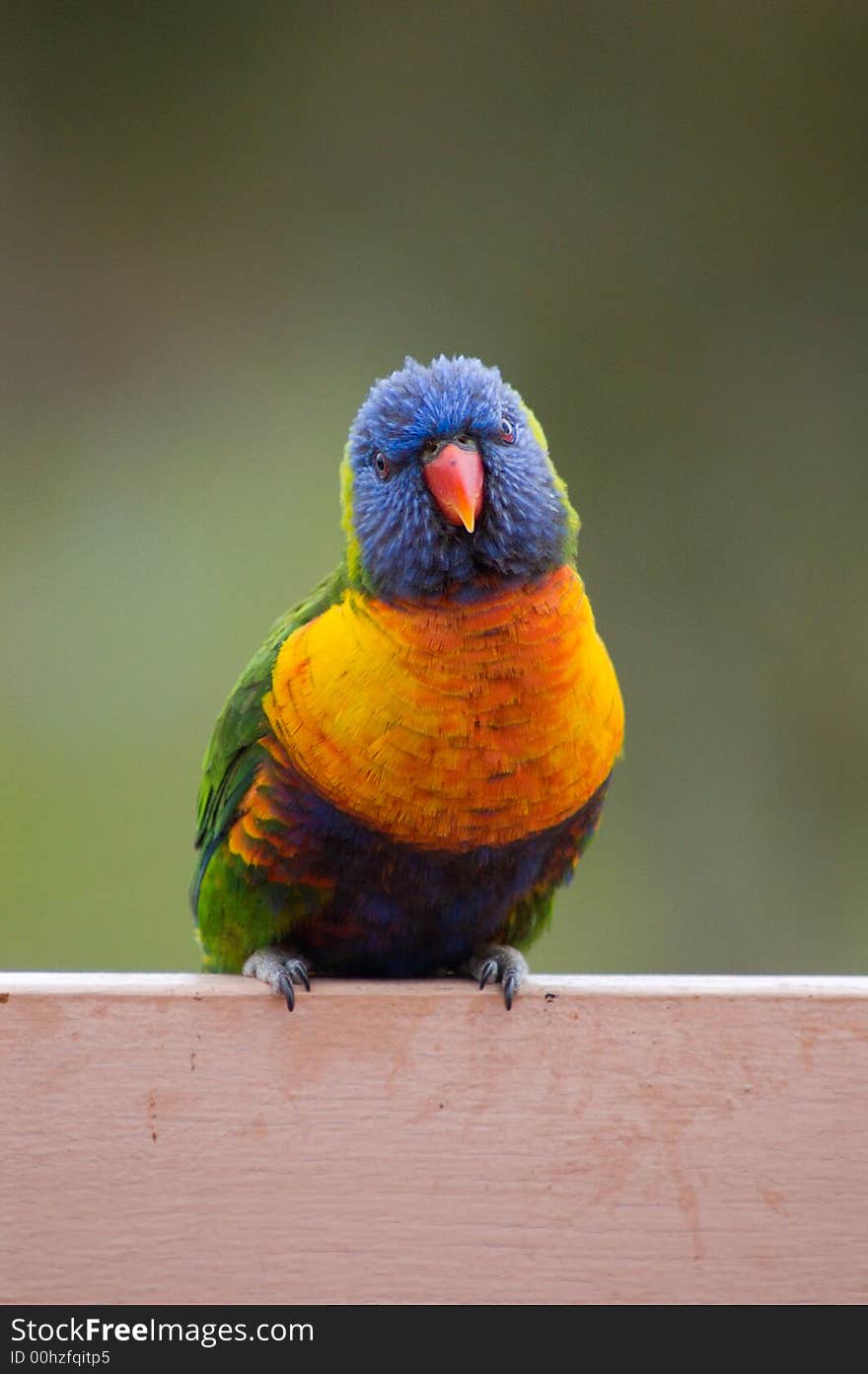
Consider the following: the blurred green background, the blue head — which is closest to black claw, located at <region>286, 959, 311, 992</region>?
the blue head

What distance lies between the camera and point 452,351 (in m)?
2.90

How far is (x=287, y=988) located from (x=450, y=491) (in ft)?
1.70

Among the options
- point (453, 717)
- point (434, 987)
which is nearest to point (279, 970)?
point (434, 987)

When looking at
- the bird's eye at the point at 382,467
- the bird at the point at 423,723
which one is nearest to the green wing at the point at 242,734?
the bird at the point at 423,723

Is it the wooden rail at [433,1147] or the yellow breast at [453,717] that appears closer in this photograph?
the wooden rail at [433,1147]

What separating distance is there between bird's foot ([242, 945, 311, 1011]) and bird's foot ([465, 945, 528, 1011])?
0.17 meters

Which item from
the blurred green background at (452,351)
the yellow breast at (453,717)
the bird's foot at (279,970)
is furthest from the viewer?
the blurred green background at (452,351)

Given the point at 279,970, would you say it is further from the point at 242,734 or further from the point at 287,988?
the point at 242,734

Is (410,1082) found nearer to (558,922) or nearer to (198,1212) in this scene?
(198,1212)

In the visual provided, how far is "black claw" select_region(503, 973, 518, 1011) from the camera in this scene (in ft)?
3.89

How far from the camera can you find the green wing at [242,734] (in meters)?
1.50

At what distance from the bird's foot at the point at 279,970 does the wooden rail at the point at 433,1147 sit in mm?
58

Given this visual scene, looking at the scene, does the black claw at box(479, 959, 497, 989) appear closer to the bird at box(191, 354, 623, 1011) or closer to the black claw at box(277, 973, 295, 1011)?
the bird at box(191, 354, 623, 1011)

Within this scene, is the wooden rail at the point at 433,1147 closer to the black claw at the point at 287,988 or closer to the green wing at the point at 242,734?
the black claw at the point at 287,988
